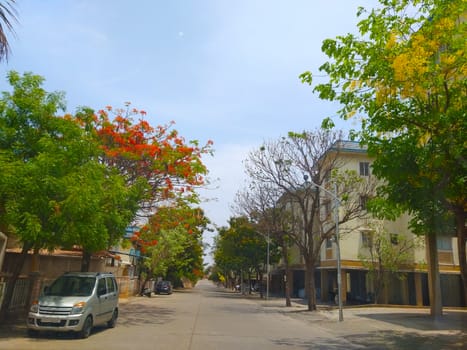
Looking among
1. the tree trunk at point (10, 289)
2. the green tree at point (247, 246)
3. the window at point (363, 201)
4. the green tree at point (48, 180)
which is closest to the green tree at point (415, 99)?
the green tree at point (48, 180)

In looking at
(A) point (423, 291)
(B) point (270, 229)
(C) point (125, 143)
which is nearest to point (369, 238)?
(A) point (423, 291)

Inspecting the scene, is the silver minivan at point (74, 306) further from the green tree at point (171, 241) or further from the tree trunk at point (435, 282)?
the tree trunk at point (435, 282)

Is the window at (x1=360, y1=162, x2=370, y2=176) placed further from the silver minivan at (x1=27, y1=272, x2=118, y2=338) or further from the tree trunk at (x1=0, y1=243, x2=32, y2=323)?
the tree trunk at (x1=0, y1=243, x2=32, y2=323)

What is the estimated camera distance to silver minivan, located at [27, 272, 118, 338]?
1189 centimetres

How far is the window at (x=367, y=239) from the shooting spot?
33.7 meters

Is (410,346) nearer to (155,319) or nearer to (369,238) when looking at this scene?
(155,319)

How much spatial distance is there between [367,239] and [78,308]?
27.6 meters

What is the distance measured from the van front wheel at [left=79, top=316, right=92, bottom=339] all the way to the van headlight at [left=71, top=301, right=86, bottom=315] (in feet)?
1.36

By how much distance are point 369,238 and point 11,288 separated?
2683 centimetres

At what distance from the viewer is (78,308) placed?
39.8 ft

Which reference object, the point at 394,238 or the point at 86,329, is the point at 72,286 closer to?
the point at 86,329

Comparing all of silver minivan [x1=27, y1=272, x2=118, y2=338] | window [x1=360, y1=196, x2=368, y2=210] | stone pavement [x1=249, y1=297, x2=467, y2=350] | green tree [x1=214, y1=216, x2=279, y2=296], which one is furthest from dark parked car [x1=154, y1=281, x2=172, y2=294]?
silver minivan [x1=27, y1=272, x2=118, y2=338]

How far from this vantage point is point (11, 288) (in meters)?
14.2

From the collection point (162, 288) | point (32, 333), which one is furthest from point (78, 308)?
point (162, 288)
